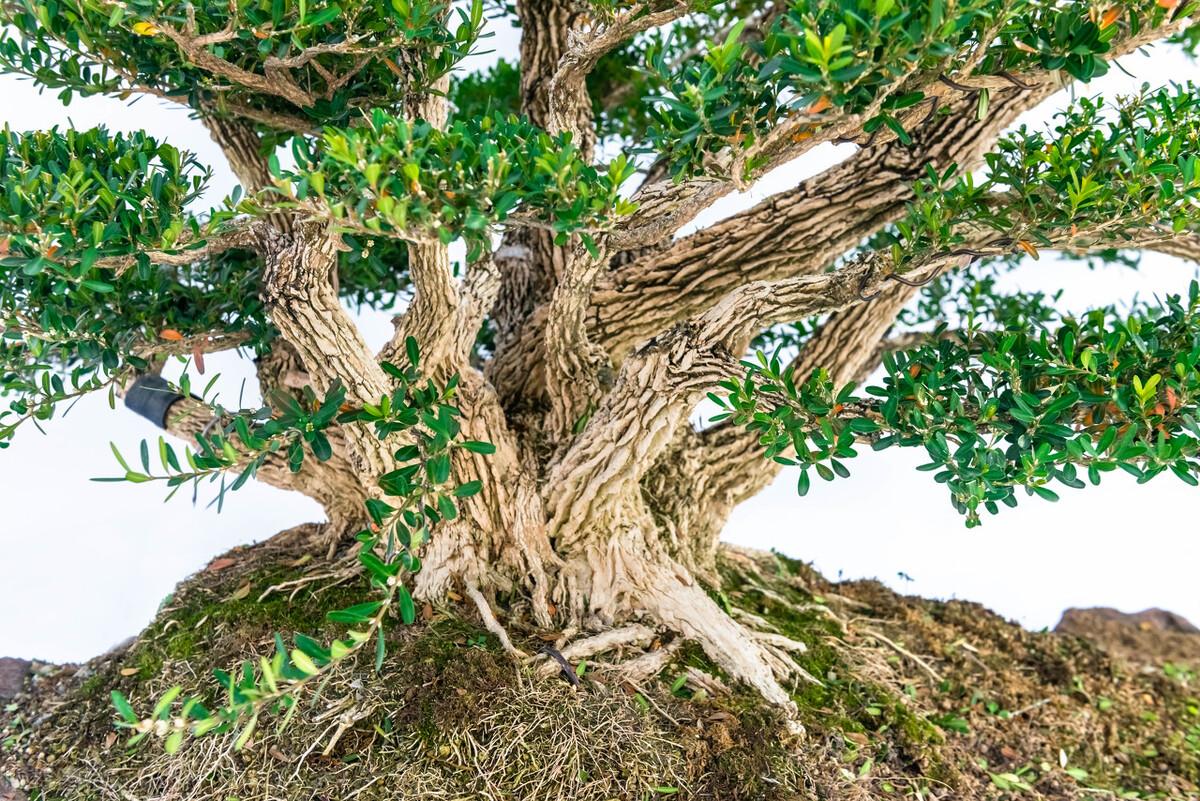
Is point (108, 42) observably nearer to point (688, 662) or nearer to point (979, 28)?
point (979, 28)

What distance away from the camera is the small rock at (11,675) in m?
2.71

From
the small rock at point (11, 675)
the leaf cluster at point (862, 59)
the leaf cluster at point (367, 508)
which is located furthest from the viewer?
the small rock at point (11, 675)

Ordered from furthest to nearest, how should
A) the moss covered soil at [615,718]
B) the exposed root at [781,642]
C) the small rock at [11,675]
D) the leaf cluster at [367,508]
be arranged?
the small rock at [11,675] < the exposed root at [781,642] < the moss covered soil at [615,718] < the leaf cluster at [367,508]

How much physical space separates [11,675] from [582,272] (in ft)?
7.16

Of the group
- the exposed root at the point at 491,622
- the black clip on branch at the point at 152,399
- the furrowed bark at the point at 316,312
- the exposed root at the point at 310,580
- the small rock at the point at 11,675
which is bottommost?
the exposed root at the point at 491,622

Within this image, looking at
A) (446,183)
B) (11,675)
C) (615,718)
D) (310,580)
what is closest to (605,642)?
(615,718)

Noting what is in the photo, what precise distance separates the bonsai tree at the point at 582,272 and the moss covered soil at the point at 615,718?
135 millimetres

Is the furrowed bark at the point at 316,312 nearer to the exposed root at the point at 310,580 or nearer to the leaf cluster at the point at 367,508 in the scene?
the leaf cluster at the point at 367,508

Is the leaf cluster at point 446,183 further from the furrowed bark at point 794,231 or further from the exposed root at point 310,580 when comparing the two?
the exposed root at point 310,580

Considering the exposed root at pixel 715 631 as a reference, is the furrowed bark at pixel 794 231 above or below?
above

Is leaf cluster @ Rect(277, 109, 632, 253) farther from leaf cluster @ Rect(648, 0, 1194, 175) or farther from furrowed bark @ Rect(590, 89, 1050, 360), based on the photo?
furrowed bark @ Rect(590, 89, 1050, 360)

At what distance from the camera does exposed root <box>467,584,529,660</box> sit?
7.27ft

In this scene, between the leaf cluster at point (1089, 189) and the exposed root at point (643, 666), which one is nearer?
the leaf cluster at point (1089, 189)

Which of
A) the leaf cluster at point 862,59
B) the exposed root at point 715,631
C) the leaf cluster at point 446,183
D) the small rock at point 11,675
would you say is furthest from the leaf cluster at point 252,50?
the small rock at point 11,675
